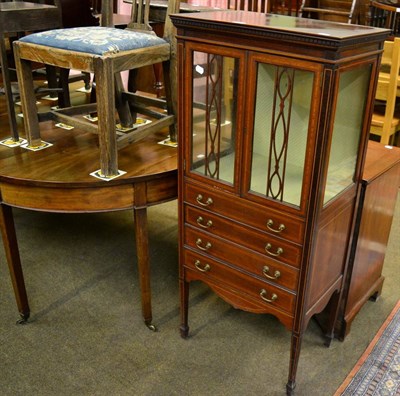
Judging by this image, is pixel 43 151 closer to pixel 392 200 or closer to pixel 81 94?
pixel 81 94

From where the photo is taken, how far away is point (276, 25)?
123 centimetres

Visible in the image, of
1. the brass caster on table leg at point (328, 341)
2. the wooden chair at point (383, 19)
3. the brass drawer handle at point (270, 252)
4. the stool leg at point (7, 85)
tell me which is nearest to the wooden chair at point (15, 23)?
the stool leg at point (7, 85)

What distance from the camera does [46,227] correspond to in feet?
8.52

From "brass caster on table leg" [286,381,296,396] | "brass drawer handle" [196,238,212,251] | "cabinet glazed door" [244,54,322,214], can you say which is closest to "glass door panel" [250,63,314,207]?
"cabinet glazed door" [244,54,322,214]

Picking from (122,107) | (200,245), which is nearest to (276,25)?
(200,245)

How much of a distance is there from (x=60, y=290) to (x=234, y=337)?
2.53 ft

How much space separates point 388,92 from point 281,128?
67.5 inches

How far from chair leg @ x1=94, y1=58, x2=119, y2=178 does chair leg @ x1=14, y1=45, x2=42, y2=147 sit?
0.34 meters

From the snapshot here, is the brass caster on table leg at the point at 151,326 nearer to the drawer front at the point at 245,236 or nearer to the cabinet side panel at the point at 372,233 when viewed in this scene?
the drawer front at the point at 245,236

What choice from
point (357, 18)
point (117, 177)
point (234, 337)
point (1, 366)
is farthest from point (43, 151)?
point (357, 18)

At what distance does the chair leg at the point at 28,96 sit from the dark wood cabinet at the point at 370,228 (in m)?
1.15

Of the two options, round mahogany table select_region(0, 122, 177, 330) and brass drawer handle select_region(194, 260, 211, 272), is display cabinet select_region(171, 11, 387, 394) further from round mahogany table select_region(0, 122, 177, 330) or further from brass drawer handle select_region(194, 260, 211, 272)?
round mahogany table select_region(0, 122, 177, 330)

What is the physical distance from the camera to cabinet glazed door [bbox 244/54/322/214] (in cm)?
121

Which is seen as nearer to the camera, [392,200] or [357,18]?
[392,200]
